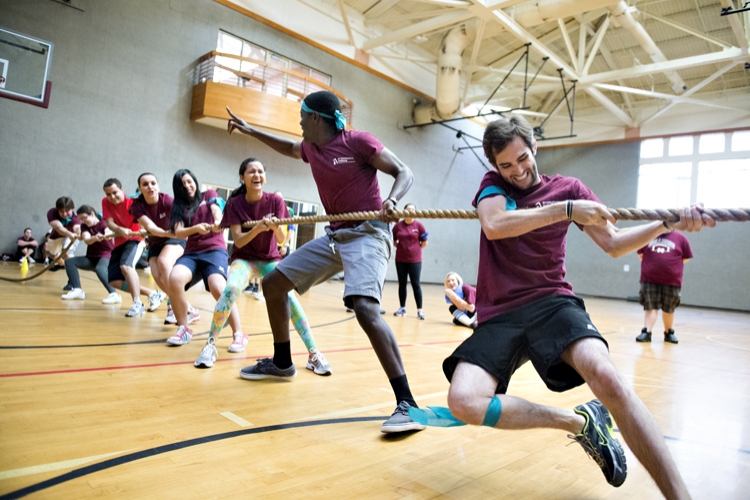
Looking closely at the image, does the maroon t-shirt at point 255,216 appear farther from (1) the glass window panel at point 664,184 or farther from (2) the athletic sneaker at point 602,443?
(1) the glass window panel at point 664,184

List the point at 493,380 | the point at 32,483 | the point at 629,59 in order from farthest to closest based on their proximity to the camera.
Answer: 1. the point at 629,59
2. the point at 493,380
3. the point at 32,483

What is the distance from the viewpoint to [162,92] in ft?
37.9

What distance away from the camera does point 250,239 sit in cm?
340

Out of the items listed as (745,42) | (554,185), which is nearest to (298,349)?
(554,185)

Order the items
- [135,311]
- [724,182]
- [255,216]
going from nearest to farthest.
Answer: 1. [255,216]
2. [135,311]
3. [724,182]

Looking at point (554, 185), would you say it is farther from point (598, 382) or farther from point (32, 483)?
point (32, 483)

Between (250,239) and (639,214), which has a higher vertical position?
(639,214)

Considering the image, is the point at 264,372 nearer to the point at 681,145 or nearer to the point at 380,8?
the point at 380,8

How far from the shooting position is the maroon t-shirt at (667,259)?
6.41 meters

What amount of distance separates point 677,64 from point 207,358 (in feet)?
47.1

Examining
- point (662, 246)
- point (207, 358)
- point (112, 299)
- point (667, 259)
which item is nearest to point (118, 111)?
point (112, 299)

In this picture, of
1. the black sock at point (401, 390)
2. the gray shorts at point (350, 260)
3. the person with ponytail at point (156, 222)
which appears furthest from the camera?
the person with ponytail at point (156, 222)

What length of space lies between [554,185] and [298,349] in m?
2.70

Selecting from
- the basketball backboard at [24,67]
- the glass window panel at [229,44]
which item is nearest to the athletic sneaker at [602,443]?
the basketball backboard at [24,67]
